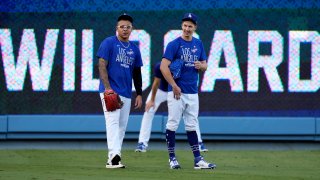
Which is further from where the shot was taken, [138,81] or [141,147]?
[141,147]

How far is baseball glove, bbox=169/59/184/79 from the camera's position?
986cm

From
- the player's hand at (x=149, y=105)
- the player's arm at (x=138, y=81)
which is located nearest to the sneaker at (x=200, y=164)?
the player's arm at (x=138, y=81)

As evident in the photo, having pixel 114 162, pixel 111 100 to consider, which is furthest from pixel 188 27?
pixel 114 162

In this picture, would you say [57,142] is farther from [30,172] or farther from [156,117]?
[30,172]

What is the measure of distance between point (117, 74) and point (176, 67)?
2.23 feet

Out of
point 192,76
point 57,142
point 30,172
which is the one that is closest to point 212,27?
point 57,142

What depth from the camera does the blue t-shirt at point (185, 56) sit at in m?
9.95

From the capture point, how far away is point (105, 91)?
9.81 meters

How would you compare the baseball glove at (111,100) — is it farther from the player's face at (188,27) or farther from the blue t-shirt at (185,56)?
the player's face at (188,27)

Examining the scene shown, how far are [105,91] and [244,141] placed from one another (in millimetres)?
4868

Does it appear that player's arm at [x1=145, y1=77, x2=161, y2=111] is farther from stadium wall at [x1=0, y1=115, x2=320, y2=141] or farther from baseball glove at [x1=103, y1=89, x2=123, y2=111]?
baseball glove at [x1=103, y1=89, x2=123, y2=111]

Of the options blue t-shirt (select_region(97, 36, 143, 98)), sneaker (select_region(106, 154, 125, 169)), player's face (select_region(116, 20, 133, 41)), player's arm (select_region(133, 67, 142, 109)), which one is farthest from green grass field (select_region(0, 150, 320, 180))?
player's face (select_region(116, 20, 133, 41))

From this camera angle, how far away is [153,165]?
35.8 ft

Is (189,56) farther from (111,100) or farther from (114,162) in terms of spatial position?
(114,162)
